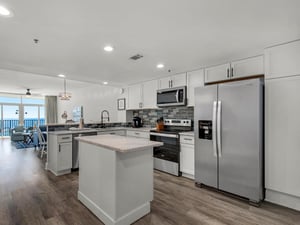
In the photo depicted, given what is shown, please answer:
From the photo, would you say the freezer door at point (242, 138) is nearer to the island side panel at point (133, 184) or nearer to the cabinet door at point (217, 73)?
the cabinet door at point (217, 73)

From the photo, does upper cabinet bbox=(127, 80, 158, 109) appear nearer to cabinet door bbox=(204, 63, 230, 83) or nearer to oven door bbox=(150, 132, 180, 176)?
oven door bbox=(150, 132, 180, 176)

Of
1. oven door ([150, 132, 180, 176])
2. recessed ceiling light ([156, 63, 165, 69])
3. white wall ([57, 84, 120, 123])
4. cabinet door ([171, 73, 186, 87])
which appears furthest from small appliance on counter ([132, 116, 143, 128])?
recessed ceiling light ([156, 63, 165, 69])

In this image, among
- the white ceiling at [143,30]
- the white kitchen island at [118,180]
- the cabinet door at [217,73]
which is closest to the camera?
the white ceiling at [143,30]

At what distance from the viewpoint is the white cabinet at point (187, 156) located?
3.31 m

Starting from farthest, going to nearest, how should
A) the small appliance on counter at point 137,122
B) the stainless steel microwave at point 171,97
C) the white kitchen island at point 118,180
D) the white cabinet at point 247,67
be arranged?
1. the small appliance on counter at point 137,122
2. the stainless steel microwave at point 171,97
3. the white cabinet at point 247,67
4. the white kitchen island at point 118,180

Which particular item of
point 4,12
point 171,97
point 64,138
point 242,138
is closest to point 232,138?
point 242,138

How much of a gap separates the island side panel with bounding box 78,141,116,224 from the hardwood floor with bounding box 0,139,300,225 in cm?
13

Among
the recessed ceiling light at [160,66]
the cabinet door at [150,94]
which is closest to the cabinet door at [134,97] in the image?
the cabinet door at [150,94]

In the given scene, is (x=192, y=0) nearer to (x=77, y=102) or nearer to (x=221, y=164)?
(x=221, y=164)

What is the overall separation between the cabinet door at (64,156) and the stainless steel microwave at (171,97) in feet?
7.68

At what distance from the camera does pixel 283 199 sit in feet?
7.73

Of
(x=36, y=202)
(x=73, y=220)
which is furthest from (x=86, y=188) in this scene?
(x=36, y=202)

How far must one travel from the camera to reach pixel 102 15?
1688 mm

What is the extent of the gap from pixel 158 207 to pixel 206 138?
1341 mm
